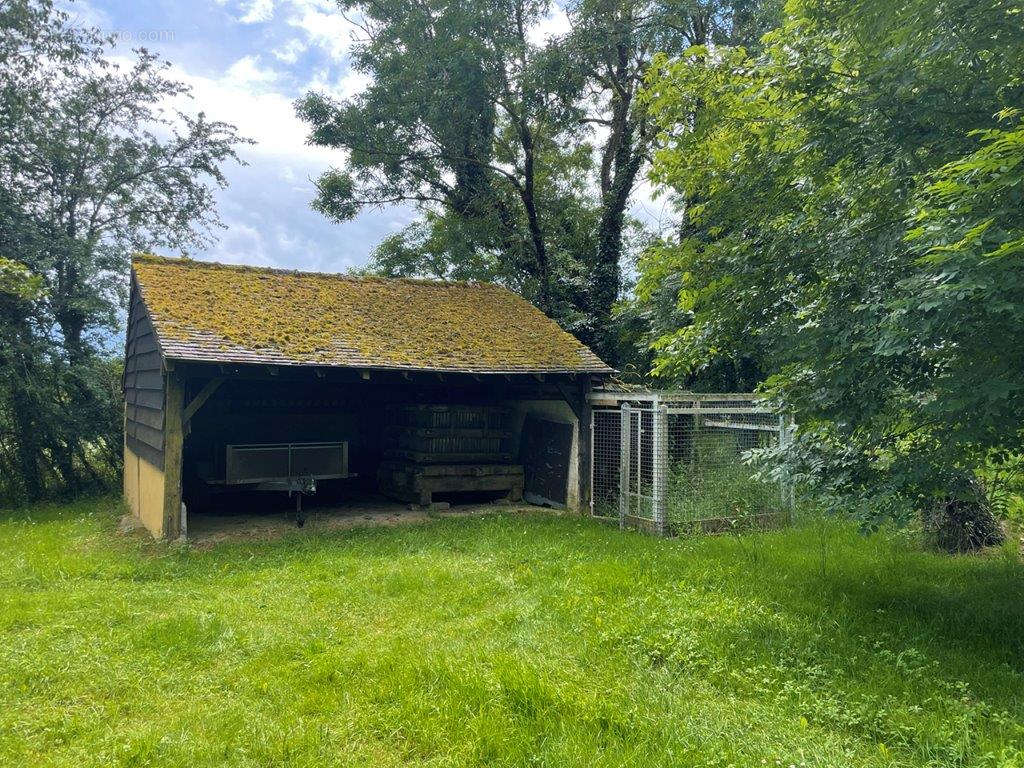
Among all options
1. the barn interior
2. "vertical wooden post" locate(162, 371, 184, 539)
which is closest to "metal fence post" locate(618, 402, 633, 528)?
the barn interior

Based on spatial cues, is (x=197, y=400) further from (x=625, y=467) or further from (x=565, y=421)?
(x=625, y=467)

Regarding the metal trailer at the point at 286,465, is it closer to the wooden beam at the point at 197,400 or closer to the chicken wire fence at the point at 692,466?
the wooden beam at the point at 197,400

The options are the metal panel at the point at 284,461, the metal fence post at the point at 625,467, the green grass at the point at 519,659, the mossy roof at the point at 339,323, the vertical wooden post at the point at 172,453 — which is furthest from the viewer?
the metal panel at the point at 284,461

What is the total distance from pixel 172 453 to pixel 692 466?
694 centimetres

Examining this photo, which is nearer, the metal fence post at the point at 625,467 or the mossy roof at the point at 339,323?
the mossy roof at the point at 339,323

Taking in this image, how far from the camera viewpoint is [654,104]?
576 cm

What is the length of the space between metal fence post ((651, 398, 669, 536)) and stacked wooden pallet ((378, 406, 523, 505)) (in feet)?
10.0

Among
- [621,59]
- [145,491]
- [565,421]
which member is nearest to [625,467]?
[565,421]

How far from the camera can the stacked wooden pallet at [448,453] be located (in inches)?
407

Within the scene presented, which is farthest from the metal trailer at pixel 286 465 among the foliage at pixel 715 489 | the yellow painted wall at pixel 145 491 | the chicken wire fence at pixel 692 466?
the foliage at pixel 715 489

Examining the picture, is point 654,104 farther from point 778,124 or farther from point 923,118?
point 923,118

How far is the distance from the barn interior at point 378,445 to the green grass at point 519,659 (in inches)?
113

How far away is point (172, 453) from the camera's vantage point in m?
7.96

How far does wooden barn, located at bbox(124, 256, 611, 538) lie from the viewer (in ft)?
27.5
